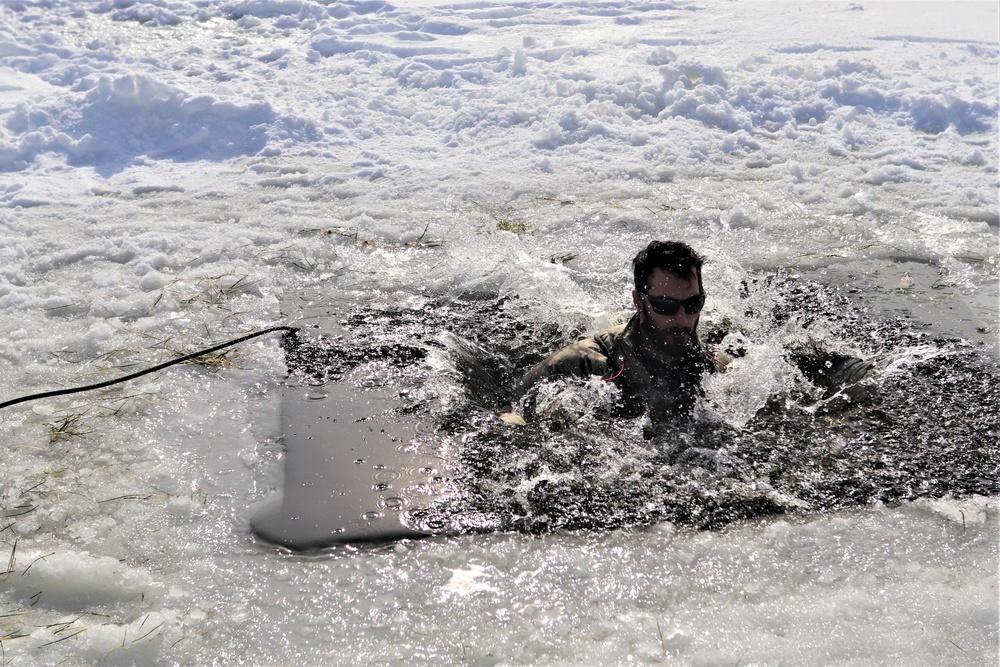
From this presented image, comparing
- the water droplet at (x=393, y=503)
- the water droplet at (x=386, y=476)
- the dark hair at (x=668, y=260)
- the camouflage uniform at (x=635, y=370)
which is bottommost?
the water droplet at (x=393, y=503)

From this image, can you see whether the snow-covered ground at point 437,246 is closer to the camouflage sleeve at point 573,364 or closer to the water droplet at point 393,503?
the water droplet at point 393,503

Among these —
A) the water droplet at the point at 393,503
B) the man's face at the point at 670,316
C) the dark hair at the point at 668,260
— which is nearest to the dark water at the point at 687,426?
the water droplet at the point at 393,503

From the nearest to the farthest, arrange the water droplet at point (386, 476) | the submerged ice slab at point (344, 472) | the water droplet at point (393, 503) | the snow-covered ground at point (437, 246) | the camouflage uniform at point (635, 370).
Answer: the snow-covered ground at point (437, 246) < the submerged ice slab at point (344, 472) < the water droplet at point (393, 503) < the water droplet at point (386, 476) < the camouflage uniform at point (635, 370)

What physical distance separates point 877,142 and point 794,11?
474 cm

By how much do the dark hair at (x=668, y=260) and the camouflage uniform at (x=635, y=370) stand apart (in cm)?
42

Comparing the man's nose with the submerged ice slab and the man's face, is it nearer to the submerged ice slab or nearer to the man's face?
the man's face

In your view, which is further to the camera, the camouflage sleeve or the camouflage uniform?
the camouflage sleeve

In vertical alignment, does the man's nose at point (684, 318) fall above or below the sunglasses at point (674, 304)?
below

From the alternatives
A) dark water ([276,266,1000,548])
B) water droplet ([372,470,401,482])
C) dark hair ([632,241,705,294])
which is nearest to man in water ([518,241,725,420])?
dark hair ([632,241,705,294])

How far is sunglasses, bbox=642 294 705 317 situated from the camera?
171 inches

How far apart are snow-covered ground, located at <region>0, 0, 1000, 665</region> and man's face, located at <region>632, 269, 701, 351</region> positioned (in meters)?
0.43

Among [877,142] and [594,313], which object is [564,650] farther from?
[877,142]

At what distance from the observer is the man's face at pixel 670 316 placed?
4316 millimetres

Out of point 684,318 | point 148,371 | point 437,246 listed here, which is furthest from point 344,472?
point 437,246
